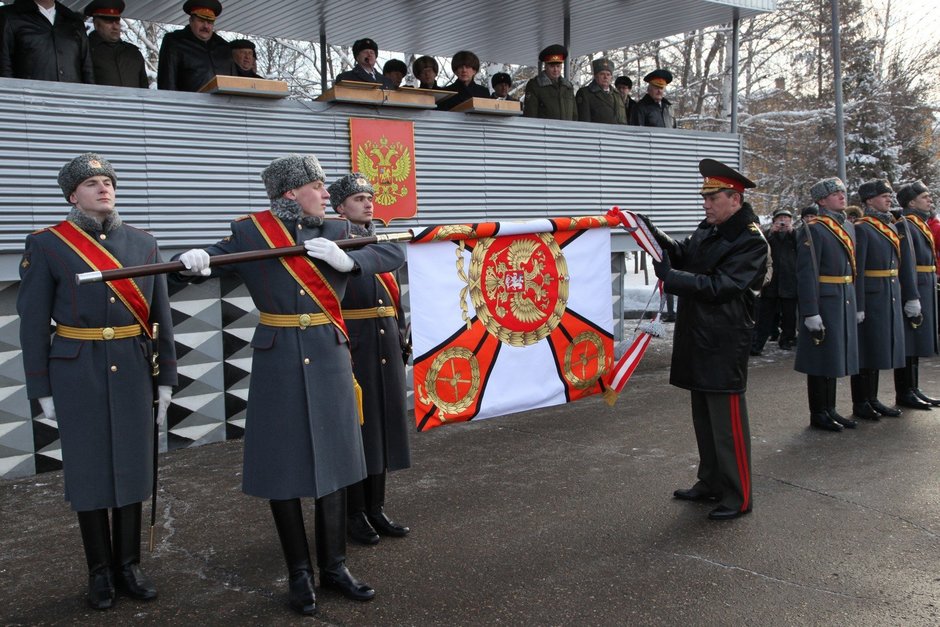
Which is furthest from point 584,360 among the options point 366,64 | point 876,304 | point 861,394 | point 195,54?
point 366,64

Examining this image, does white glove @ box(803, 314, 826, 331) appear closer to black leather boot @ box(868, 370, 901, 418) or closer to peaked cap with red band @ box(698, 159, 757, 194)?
black leather boot @ box(868, 370, 901, 418)

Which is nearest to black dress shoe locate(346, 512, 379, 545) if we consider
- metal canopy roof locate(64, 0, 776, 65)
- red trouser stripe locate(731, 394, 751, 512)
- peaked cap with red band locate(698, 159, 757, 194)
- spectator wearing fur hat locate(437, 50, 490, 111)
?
red trouser stripe locate(731, 394, 751, 512)

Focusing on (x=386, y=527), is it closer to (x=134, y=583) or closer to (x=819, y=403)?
(x=134, y=583)

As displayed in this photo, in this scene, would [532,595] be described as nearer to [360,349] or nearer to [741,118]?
[360,349]

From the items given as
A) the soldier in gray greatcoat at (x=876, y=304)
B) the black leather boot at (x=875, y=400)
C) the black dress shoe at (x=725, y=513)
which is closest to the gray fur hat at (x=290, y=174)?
the black dress shoe at (x=725, y=513)

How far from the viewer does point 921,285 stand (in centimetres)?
801

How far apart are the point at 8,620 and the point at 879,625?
3.70 meters

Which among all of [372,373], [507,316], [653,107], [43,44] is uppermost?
[43,44]

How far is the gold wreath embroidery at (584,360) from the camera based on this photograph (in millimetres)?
5004

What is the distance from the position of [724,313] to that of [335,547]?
255 cm

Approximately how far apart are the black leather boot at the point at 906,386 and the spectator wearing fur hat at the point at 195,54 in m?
6.81

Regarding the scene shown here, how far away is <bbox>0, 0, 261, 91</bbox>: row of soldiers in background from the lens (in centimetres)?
671

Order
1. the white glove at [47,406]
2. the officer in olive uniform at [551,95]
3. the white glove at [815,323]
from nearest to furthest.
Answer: the white glove at [47,406] < the white glove at [815,323] < the officer in olive uniform at [551,95]

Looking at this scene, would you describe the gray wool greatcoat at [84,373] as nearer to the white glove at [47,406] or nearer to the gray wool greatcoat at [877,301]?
the white glove at [47,406]
